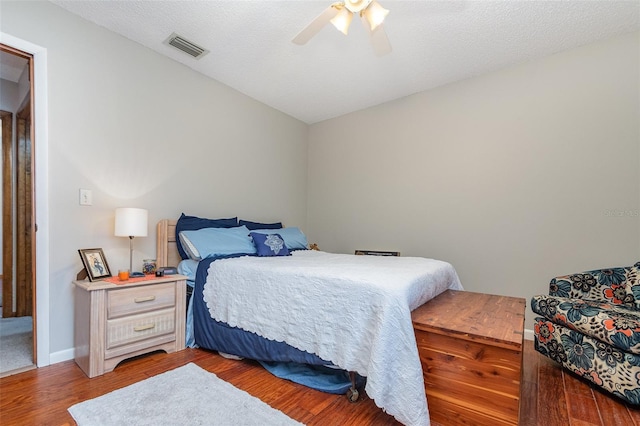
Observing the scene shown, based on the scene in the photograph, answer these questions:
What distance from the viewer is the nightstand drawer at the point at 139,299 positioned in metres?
2.04

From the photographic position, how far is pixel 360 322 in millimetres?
1604

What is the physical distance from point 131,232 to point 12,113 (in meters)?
2.38

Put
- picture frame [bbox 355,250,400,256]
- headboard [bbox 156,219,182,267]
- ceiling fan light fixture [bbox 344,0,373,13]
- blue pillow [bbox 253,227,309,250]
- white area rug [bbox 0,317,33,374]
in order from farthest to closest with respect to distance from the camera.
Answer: picture frame [bbox 355,250,400,256], blue pillow [bbox 253,227,309,250], headboard [bbox 156,219,182,267], white area rug [bbox 0,317,33,374], ceiling fan light fixture [bbox 344,0,373,13]

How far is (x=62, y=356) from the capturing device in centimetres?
217

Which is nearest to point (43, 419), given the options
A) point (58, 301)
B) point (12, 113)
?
point (58, 301)

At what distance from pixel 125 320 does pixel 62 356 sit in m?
0.59

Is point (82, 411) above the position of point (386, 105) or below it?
below

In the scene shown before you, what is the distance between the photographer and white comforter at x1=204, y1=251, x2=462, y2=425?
4.76 feet

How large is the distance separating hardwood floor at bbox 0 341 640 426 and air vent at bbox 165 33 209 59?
2.57m

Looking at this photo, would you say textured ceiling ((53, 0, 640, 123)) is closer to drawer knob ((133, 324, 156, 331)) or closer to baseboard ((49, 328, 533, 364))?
drawer knob ((133, 324, 156, 331))

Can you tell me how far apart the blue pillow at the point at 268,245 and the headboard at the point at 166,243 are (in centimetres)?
71

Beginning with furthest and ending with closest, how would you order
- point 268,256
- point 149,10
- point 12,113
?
1. point 12,113
2. point 268,256
3. point 149,10

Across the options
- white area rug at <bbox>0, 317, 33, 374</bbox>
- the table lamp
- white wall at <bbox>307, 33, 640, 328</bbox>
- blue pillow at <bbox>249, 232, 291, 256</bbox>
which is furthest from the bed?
white area rug at <bbox>0, 317, 33, 374</bbox>

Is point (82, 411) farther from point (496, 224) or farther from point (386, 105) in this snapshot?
point (386, 105)
